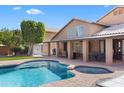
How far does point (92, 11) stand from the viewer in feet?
105

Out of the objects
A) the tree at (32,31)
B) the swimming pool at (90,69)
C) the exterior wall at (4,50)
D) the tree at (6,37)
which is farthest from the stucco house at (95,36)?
the exterior wall at (4,50)

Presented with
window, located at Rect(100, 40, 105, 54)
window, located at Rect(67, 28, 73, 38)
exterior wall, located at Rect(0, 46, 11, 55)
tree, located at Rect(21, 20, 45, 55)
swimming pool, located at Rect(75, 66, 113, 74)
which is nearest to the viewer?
swimming pool, located at Rect(75, 66, 113, 74)

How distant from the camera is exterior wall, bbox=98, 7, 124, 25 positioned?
2534cm

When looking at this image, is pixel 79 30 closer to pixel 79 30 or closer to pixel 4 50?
pixel 79 30

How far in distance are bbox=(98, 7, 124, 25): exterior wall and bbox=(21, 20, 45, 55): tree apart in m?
11.9

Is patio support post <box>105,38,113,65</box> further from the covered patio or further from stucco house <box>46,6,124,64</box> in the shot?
stucco house <box>46,6,124,64</box>

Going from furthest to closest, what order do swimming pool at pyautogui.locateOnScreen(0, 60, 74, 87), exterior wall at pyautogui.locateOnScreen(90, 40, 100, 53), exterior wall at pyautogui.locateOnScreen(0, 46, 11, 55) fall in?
exterior wall at pyautogui.locateOnScreen(0, 46, 11, 55) → exterior wall at pyautogui.locateOnScreen(90, 40, 100, 53) → swimming pool at pyautogui.locateOnScreen(0, 60, 74, 87)

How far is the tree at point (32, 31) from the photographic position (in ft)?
111

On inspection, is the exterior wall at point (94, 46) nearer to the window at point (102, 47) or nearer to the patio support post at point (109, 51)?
the window at point (102, 47)

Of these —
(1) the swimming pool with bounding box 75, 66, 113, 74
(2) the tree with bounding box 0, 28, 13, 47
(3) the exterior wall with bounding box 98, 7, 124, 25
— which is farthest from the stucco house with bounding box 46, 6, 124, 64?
(2) the tree with bounding box 0, 28, 13, 47

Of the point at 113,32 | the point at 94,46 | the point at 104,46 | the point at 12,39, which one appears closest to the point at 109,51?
the point at 113,32

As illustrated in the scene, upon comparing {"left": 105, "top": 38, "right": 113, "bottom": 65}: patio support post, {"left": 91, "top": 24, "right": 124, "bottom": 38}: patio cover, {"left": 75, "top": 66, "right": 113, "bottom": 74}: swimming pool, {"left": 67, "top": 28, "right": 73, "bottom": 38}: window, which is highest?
{"left": 67, "top": 28, "right": 73, "bottom": 38}: window
